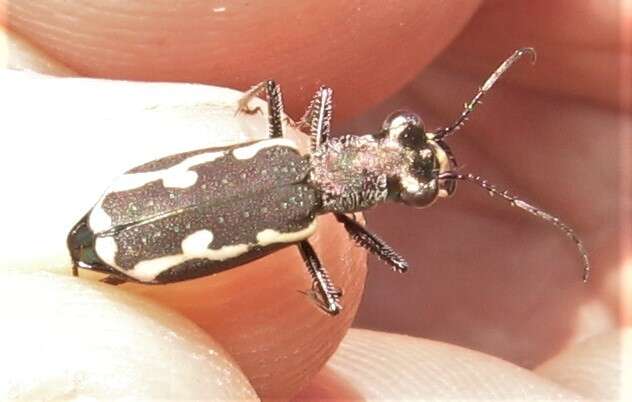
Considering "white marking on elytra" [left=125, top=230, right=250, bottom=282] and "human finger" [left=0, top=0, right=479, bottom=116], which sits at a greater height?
"human finger" [left=0, top=0, right=479, bottom=116]

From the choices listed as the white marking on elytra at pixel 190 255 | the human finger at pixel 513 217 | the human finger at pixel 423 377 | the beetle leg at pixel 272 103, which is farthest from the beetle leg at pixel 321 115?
the human finger at pixel 513 217

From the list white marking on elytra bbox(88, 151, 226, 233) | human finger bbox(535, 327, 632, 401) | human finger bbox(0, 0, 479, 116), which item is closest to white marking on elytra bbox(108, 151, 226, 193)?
white marking on elytra bbox(88, 151, 226, 233)

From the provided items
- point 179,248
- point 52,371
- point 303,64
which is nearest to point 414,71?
point 303,64

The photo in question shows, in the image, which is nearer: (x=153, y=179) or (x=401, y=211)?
(x=153, y=179)

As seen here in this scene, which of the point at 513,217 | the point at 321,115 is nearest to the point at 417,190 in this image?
the point at 321,115

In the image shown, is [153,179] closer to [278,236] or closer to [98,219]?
[98,219]

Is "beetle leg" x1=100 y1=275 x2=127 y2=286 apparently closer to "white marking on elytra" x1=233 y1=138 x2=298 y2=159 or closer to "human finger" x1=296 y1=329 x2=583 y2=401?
"white marking on elytra" x1=233 y1=138 x2=298 y2=159

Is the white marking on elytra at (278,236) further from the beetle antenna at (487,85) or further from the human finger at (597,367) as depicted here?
the human finger at (597,367)

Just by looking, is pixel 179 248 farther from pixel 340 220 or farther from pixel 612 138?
pixel 612 138
